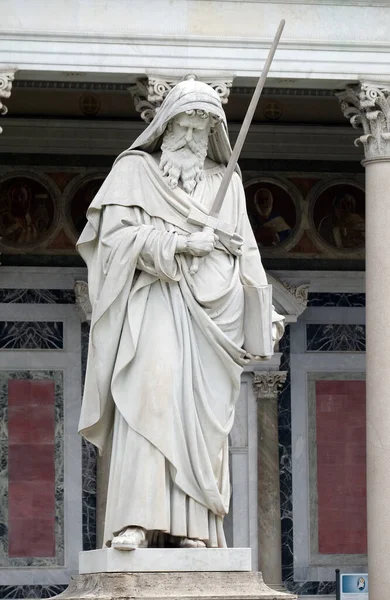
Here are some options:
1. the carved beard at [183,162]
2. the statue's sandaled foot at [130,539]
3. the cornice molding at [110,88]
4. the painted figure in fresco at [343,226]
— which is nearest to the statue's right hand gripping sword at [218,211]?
the carved beard at [183,162]

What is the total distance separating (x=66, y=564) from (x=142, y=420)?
16.0m

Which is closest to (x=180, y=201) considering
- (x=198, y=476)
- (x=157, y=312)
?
(x=157, y=312)

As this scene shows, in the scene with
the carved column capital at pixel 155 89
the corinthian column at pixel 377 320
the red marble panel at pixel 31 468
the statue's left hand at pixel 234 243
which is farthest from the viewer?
the red marble panel at pixel 31 468

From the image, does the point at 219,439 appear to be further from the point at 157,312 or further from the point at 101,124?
the point at 101,124

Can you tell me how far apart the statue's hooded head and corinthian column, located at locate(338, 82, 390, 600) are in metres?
11.6

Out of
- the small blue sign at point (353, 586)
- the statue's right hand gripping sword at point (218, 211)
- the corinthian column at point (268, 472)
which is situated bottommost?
the small blue sign at point (353, 586)

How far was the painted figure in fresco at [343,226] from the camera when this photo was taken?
26453 mm

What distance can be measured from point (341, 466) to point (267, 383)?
1383 mm

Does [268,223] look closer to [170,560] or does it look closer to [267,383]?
[267,383]

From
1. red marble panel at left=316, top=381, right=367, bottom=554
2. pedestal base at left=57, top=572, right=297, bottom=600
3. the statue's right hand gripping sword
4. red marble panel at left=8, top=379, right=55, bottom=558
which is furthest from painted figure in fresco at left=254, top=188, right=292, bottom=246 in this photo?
pedestal base at left=57, top=572, right=297, bottom=600

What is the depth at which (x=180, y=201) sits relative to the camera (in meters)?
9.48

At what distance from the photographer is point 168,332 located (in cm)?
926

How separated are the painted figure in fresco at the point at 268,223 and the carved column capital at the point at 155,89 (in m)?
4.75

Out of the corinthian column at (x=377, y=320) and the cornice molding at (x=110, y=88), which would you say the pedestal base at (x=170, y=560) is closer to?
the corinthian column at (x=377, y=320)
